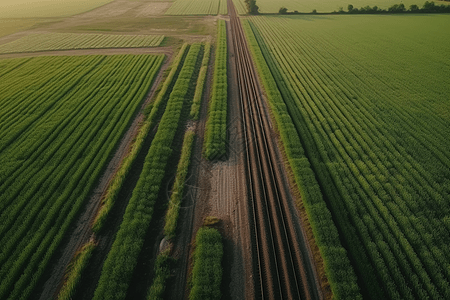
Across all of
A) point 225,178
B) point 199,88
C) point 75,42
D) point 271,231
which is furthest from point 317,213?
point 75,42

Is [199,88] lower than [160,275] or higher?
higher

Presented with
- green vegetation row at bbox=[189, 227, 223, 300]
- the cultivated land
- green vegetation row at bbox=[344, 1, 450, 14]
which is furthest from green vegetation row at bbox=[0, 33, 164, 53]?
green vegetation row at bbox=[344, 1, 450, 14]

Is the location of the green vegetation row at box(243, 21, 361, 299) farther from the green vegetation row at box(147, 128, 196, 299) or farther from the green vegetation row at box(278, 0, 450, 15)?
the green vegetation row at box(278, 0, 450, 15)

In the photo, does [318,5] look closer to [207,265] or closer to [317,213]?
[317,213]

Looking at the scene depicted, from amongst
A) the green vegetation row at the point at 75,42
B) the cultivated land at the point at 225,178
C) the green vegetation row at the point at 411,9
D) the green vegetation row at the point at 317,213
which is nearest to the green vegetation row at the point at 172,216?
the cultivated land at the point at 225,178

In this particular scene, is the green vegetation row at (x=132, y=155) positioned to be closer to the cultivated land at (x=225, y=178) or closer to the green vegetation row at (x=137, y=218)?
the cultivated land at (x=225, y=178)

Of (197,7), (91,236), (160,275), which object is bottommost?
(160,275)
